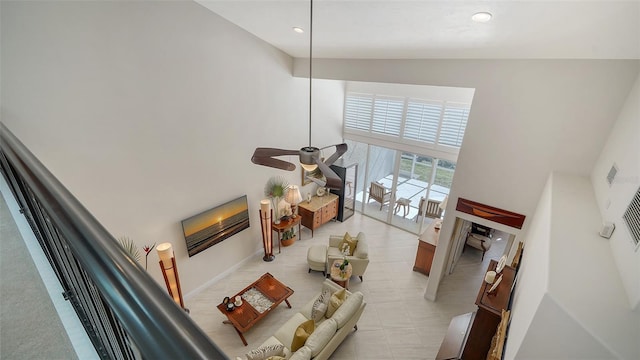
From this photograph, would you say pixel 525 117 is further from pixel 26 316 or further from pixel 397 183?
pixel 26 316

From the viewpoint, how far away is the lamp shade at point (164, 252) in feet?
12.9

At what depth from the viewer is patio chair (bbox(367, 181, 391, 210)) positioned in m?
7.38

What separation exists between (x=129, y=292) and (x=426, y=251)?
5764 mm

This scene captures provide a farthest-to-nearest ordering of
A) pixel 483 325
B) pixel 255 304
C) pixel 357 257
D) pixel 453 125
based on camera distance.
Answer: pixel 453 125 → pixel 357 257 → pixel 255 304 → pixel 483 325

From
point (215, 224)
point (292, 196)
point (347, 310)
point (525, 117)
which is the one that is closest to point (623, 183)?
point (525, 117)

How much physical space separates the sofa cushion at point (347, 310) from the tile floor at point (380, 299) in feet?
2.04

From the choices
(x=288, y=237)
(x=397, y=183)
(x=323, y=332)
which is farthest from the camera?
(x=397, y=183)

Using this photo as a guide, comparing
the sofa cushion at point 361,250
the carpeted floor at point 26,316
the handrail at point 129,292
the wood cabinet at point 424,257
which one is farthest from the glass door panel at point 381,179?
the handrail at point 129,292

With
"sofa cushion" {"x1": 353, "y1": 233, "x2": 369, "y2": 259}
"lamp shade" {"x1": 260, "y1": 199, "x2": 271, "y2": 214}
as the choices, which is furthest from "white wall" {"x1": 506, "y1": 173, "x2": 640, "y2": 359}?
"lamp shade" {"x1": 260, "y1": 199, "x2": 271, "y2": 214}

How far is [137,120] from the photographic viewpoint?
11.9 ft

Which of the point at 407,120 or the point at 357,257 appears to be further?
the point at 407,120

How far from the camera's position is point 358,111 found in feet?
23.5

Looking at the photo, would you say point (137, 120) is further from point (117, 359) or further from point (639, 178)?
point (639, 178)

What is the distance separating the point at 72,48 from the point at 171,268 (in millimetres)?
2986
